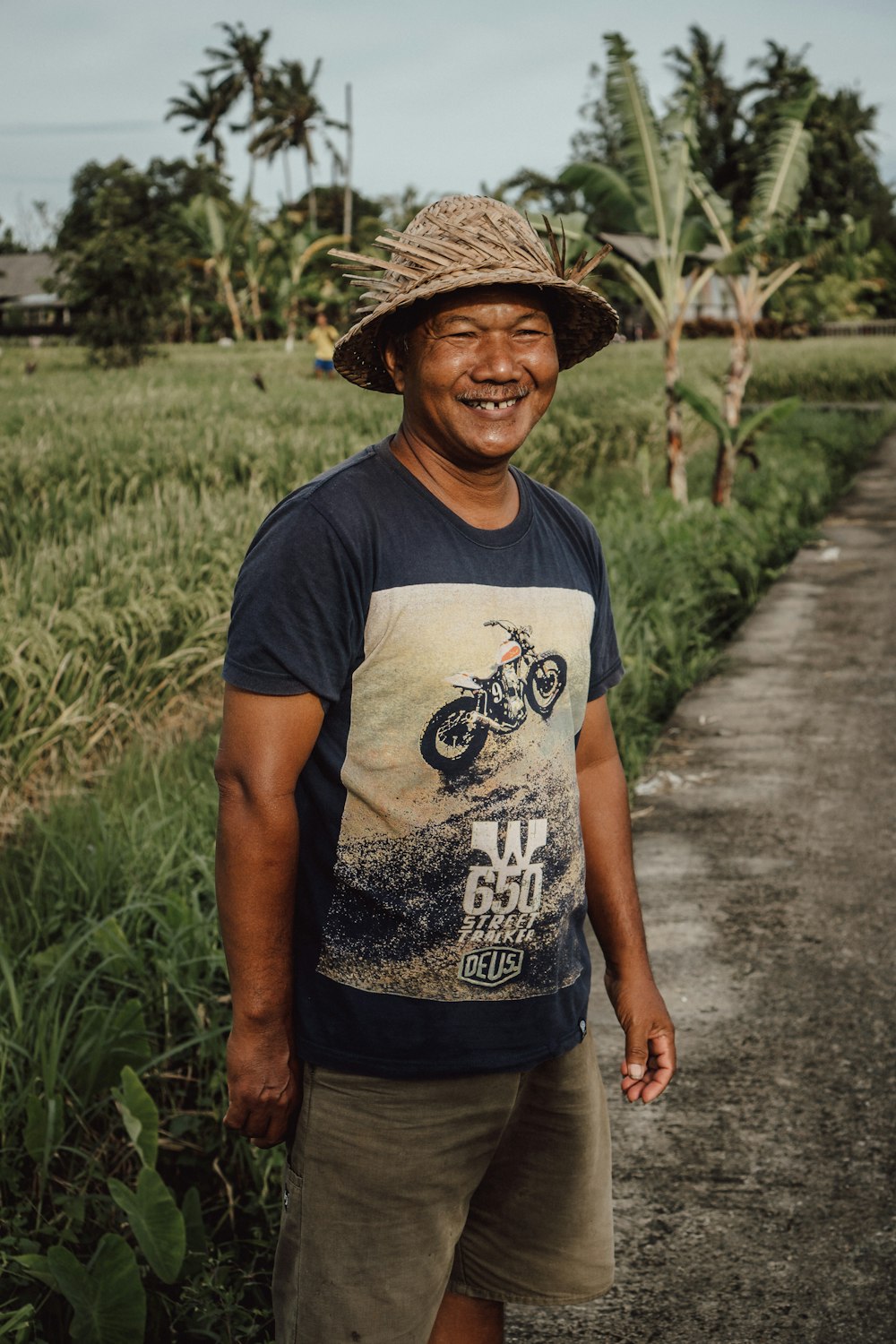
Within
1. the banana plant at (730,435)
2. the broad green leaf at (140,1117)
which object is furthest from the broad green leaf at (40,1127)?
the banana plant at (730,435)

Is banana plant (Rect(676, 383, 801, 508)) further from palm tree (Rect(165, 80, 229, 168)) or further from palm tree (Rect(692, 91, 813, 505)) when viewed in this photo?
palm tree (Rect(165, 80, 229, 168))

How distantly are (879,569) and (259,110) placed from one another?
55869mm

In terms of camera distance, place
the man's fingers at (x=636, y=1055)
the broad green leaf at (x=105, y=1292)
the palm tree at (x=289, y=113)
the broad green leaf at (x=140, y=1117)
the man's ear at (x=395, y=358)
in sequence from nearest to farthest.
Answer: the man's ear at (x=395, y=358)
the man's fingers at (x=636, y=1055)
the broad green leaf at (x=105, y=1292)
the broad green leaf at (x=140, y=1117)
the palm tree at (x=289, y=113)

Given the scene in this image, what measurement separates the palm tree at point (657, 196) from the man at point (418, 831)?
8.65m

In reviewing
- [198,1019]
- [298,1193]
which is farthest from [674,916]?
[298,1193]

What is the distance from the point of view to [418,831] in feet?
4.82

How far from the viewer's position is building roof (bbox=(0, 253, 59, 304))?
66.4m

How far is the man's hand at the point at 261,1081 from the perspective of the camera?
4.83ft

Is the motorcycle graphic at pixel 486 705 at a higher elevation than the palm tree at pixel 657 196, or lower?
lower

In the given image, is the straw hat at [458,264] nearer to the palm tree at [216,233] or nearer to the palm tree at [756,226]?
the palm tree at [756,226]

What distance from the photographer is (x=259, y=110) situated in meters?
57.6

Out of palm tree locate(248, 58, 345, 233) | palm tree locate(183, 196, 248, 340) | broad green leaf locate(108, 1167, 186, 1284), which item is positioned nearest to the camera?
broad green leaf locate(108, 1167, 186, 1284)

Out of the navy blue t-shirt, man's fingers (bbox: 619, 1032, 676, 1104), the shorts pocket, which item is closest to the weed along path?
man's fingers (bbox: 619, 1032, 676, 1104)

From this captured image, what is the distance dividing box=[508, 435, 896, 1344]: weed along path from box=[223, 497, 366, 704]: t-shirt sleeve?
47.8 inches
